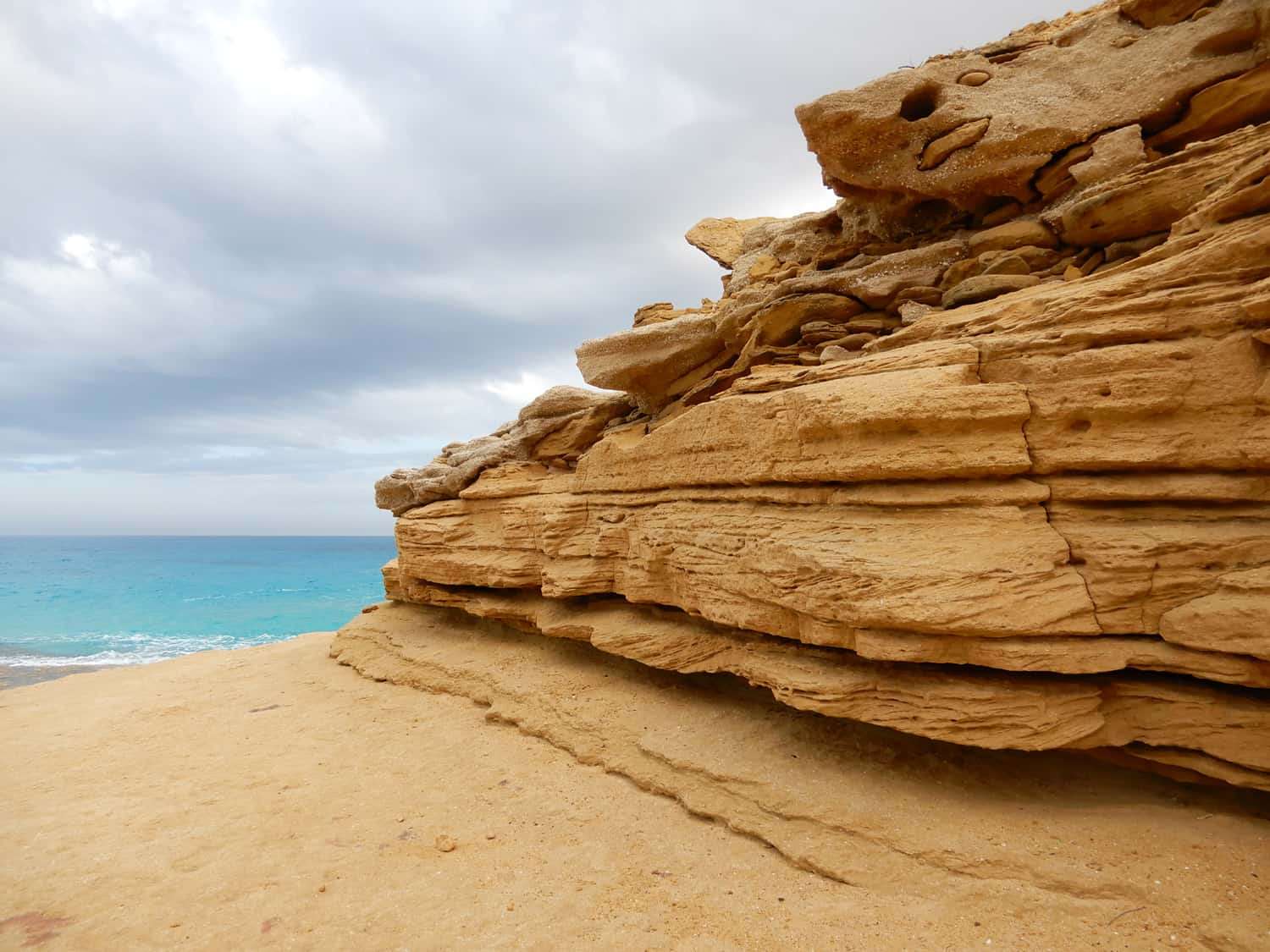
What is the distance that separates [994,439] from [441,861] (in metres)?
6.26

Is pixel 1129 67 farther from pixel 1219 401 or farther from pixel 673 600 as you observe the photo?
pixel 673 600

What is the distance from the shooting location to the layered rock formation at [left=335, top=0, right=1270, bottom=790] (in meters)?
4.22

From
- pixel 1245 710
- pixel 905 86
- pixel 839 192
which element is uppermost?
pixel 905 86

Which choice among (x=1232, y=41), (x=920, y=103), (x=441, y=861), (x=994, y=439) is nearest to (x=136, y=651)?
(x=441, y=861)

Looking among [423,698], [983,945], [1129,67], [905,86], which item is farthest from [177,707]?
[1129,67]

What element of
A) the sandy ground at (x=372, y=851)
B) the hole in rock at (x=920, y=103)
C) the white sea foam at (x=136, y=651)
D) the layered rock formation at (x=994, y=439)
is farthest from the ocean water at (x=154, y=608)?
the hole in rock at (x=920, y=103)

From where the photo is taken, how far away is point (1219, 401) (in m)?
4.15

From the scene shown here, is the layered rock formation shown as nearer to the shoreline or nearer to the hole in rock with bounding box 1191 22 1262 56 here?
the hole in rock with bounding box 1191 22 1262 56

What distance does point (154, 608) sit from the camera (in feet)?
127

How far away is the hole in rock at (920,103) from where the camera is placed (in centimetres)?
805

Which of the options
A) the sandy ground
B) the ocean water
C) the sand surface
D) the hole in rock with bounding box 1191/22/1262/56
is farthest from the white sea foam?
the hole in rock with bounding box 1191/22/1262/56

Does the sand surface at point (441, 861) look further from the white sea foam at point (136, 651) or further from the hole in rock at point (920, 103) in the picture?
the white sea foam at point (136, 651)

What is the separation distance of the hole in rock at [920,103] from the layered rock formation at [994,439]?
0.06 meters

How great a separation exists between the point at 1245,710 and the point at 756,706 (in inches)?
163
